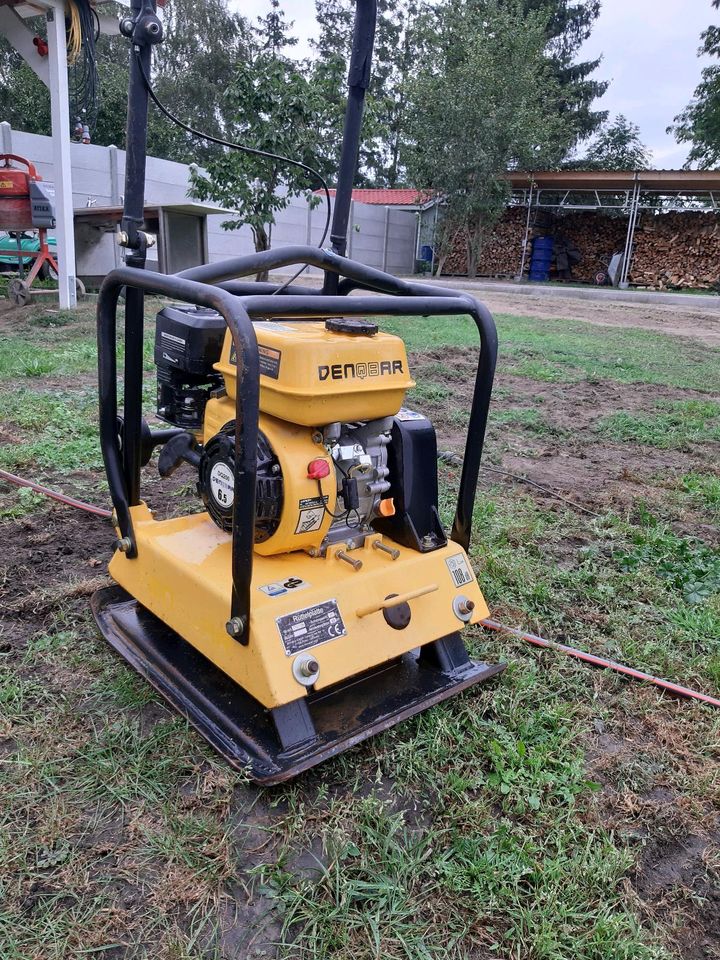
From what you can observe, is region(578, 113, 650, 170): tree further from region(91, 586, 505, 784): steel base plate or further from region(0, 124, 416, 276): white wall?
region(91, 586, 505, 784): steel base plate

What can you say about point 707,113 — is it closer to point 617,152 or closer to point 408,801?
point 617,152

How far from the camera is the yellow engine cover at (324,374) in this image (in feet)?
5.38

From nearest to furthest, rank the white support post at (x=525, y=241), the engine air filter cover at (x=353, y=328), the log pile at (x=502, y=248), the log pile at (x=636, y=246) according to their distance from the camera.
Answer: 1. the engine air filter cover at (x=353, y=328)
2. the log pile at (x=636, y=246)
3. the white support post at (x=525, y=241)
4. the log pile at (x=502, y=248)

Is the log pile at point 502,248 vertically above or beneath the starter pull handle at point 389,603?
above

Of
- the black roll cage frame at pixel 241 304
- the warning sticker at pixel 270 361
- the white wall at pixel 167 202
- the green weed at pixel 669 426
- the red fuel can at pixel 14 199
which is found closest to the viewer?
the black roll cage frame at pixel 241 304

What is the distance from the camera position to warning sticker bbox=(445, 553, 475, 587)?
2.02 meters

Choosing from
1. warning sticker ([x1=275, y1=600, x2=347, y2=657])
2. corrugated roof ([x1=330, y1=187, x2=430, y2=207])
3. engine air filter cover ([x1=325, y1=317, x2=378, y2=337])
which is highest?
corrugated roof ([x1=330, y1=187, x2=430, y2=207])

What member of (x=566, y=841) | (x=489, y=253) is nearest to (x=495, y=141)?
(x=489, y=253)

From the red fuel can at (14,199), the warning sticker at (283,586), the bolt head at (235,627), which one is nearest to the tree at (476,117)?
the red fuel can at (14,199)

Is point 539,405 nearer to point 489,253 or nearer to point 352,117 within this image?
point 352,117

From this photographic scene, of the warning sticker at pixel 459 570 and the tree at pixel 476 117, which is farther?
the tree at pixel 476 117

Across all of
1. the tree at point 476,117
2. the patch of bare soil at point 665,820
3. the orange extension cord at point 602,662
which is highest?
the tree at point 476,117

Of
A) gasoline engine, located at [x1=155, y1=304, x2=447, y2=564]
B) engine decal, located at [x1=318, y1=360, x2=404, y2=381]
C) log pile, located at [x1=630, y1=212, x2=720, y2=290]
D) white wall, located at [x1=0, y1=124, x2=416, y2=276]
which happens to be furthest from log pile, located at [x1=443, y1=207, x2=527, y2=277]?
engine decal, located at [x1=318, y1=360, x2=404, y2=381]

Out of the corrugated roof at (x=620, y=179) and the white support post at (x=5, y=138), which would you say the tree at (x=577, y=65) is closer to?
the corrugated roof at (x=620, y=179)
